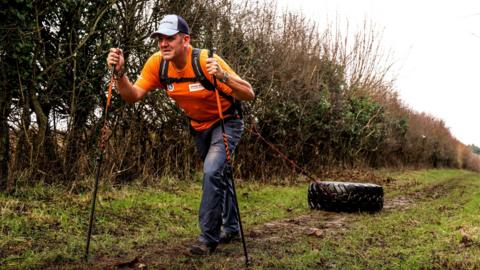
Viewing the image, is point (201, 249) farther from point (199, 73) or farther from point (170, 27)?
point (170, 27)

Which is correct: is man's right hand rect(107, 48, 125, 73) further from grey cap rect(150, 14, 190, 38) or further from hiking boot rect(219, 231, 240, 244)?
hiking boot rect(219, 231, 240, 244)

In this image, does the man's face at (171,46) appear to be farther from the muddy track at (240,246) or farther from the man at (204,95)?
the muddy track at (240,246)

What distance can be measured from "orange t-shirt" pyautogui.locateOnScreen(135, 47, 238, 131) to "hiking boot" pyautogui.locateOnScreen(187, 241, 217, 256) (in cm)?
133

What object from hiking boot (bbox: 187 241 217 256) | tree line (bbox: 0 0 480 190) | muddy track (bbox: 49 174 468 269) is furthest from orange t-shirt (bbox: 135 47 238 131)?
tree line (bbox: 0 0 480 190)

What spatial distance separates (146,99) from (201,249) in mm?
5508

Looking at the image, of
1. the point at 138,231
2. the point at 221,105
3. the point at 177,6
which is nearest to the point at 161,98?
the point at 177,6

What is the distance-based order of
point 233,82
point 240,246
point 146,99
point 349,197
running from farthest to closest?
1. point 146,99
2. point 349,197
3. point 240,246
4. point 233,82

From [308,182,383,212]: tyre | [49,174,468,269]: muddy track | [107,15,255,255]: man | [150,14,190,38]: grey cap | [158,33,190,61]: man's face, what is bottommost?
[49,174,468,269]: muddy track

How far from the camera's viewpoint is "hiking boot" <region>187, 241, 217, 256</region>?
5.00 meters

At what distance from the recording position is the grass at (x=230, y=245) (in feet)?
15.9

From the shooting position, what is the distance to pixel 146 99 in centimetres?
991

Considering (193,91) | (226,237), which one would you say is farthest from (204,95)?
(226,237)

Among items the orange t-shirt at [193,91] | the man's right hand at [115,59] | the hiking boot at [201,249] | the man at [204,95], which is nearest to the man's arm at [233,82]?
the man at [204,95]

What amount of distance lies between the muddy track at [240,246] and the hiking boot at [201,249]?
0.07 meters
